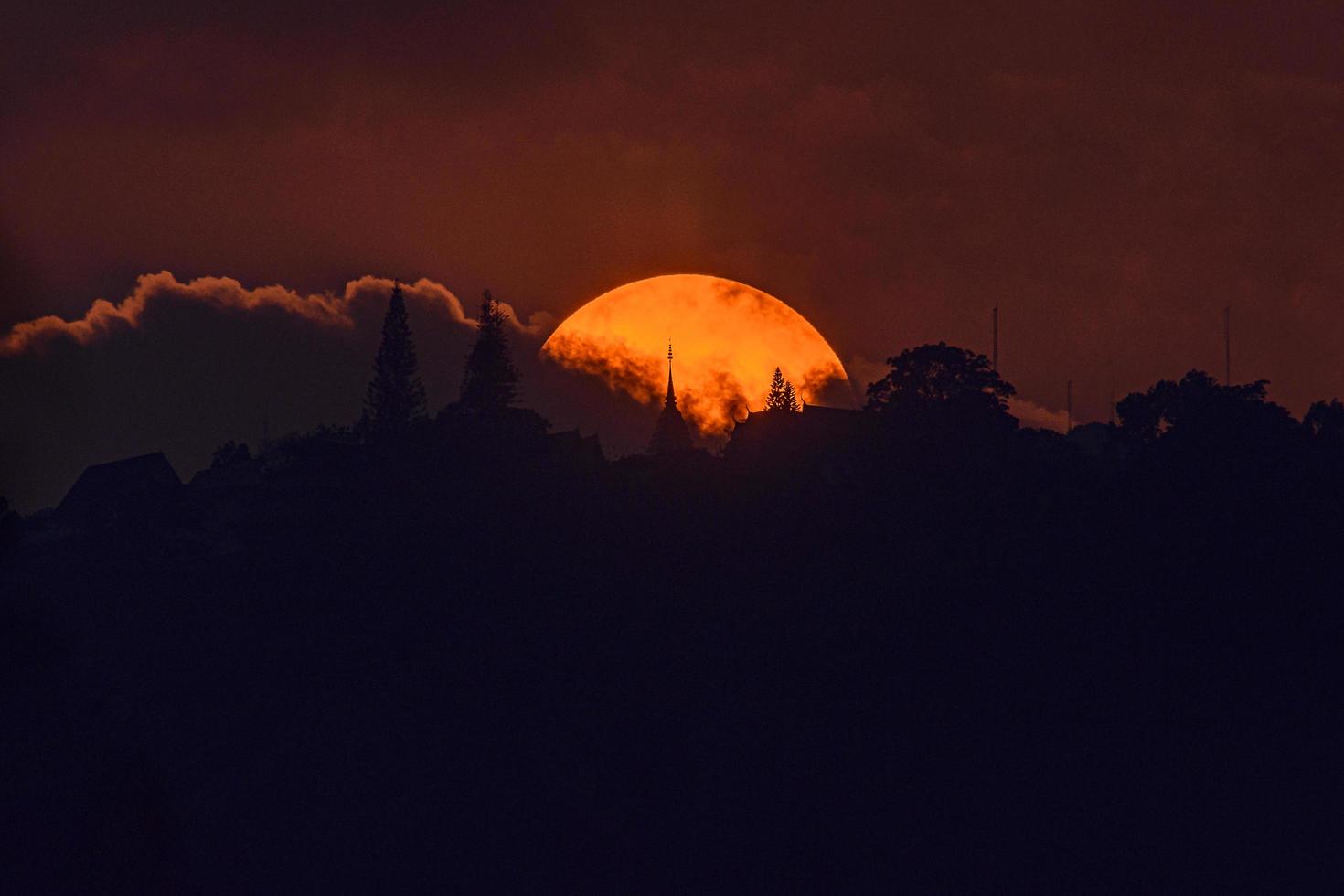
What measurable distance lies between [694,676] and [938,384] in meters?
31.5

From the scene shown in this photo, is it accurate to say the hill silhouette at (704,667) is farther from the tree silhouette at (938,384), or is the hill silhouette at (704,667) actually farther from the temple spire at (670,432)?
the temple spire at (670,432)

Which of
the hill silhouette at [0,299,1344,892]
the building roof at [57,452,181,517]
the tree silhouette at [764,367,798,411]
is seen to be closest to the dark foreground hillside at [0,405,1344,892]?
the hill silhouette at [0,299,1344,892]

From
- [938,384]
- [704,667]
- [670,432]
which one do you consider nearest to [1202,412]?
[938,384]

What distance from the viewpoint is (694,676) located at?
102 meters

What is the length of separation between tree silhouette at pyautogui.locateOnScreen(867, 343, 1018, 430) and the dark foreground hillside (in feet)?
22.3

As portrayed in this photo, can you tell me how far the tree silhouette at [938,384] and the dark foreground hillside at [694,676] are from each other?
6785 mm

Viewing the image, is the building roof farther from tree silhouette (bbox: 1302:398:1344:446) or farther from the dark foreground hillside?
tree silhouette (bbox: 1302:398:1344:446)

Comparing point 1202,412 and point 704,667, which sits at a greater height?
point 1202,412

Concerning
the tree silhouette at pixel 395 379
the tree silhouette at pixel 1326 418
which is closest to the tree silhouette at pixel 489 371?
the tree silhouette at pixel 395 379

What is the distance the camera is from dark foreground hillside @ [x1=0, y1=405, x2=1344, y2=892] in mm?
90688

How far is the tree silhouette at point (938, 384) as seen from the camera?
392 ft

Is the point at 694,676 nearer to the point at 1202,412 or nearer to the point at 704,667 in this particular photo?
the point at 704,667

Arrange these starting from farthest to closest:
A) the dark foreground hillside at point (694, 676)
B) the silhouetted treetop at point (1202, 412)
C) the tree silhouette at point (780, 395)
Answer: the tree silhouette at point (780, 395)
the silhouetted treetop at point (1202, 412)
the dark foreground hillside at point (694, 676)

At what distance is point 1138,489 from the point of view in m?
110
